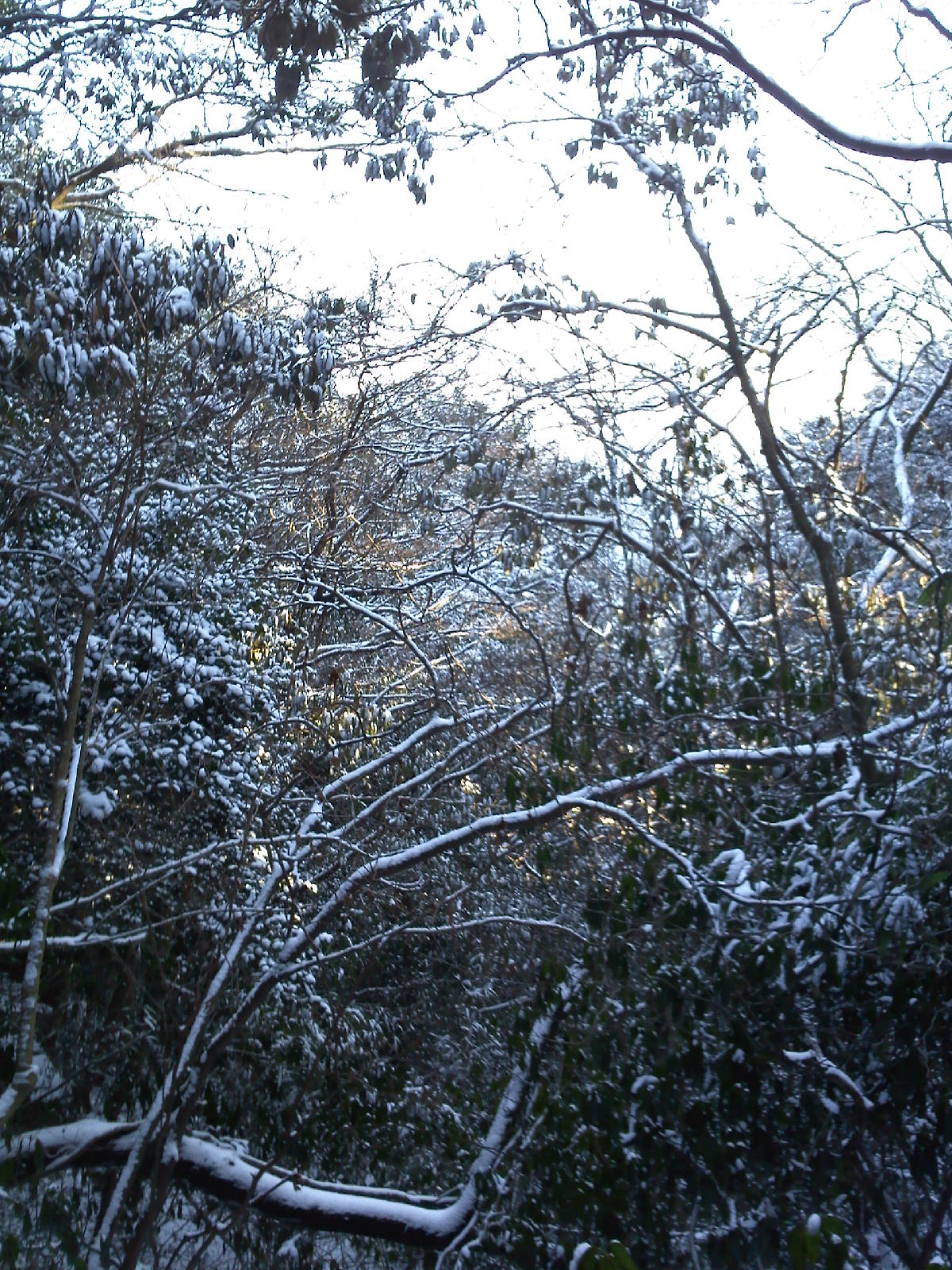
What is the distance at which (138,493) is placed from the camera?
16.1 ft

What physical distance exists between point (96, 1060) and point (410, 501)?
4.20 m

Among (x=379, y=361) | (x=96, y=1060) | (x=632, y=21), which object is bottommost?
(x=96, y=1060)

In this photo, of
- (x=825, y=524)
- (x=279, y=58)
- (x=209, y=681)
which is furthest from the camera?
(x=209, y=681)

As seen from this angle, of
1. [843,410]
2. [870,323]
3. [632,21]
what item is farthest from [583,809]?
[632,21]

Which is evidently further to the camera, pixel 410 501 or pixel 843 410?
pixel 410 501

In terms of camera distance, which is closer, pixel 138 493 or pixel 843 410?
pixel 138 493

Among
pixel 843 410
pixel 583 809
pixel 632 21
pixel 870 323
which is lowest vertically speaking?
pixel 583 809

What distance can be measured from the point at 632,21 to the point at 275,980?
481cm

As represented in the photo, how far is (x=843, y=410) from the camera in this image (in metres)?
6.18

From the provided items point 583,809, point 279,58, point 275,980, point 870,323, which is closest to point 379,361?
point 279,58

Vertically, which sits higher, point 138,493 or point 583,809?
point 138,493

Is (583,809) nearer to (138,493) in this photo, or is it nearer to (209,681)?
(138,493)

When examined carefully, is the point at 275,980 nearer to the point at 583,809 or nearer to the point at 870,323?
the point at 583,809

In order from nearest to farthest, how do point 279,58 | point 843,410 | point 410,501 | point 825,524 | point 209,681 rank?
1. point 279,58
2. point 825,524
3. point 843,410
4. point 209,681
5. point 410,501
